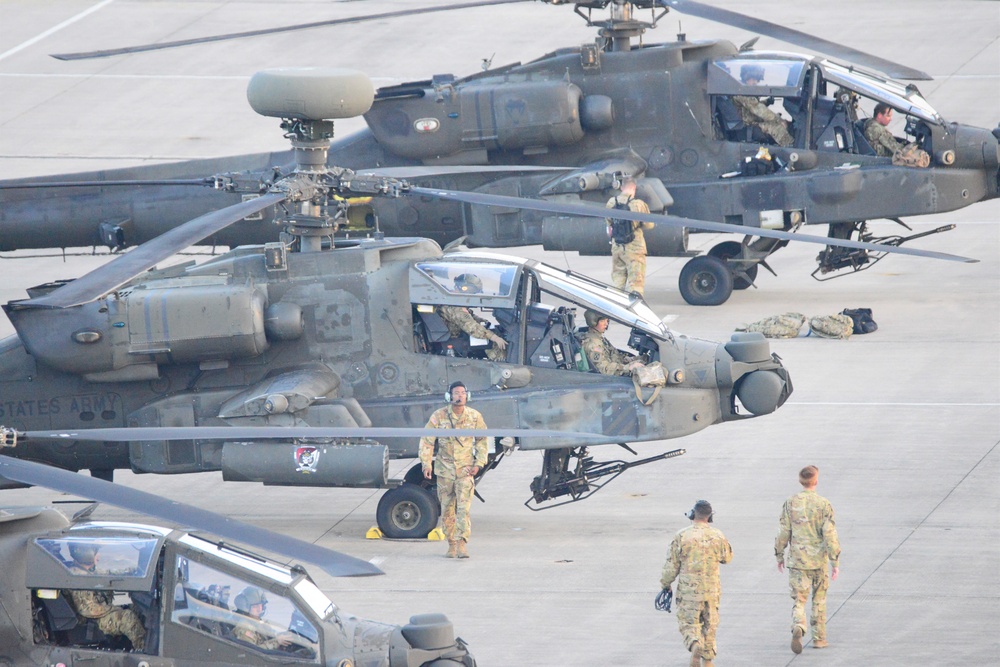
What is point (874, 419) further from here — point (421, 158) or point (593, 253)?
point (421, 158)

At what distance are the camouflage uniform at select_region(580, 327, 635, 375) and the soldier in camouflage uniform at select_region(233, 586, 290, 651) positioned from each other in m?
4.93

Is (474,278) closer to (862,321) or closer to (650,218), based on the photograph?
(650,218)

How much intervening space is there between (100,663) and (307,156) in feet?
17.2

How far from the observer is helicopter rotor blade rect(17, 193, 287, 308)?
9.88m

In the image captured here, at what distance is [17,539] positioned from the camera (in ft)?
31.3

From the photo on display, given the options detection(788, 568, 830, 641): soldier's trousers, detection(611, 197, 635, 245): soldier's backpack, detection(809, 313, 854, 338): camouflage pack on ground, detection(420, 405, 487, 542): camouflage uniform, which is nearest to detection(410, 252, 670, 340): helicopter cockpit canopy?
detection(420, 405, 487, 542): camouflage uniform

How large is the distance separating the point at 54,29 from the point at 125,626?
28.4 m

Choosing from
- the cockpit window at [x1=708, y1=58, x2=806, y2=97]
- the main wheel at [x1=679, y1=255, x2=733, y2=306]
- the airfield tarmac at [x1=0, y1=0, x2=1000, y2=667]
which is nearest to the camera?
the airfield tarmac at [x1=0, y1=0, x2=1000, y2=667]

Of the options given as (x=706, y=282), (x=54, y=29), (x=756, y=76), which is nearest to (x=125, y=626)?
(x=756, y=76)

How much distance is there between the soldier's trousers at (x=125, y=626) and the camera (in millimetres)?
9672

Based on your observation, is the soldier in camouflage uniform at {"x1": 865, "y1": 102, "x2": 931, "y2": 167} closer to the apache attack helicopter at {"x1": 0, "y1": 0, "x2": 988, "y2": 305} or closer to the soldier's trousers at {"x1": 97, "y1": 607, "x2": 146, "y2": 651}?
the apache attack helicopter at {"x1": 0, "y1": 0, "x2": 988, "y2": 305}

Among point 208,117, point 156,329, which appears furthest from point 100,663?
point 208,117

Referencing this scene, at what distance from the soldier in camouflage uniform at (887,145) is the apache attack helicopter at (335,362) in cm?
653

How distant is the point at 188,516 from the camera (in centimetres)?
845
